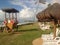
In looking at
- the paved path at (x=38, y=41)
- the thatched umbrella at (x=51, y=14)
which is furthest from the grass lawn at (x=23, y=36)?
the thatched umbrella at (x=51, y=14)

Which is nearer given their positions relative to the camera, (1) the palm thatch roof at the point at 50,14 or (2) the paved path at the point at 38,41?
(1) the palm thatch roof at the point at 50,14

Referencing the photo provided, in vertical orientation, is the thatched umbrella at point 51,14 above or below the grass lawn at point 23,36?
above

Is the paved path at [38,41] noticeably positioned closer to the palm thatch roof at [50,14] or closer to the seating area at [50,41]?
the seating area at [50,41]

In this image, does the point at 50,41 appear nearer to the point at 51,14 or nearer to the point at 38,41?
the point at 38,41

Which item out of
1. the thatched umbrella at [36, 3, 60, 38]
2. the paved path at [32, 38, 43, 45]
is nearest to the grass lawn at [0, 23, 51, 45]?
the paved path at [32, 38, 43, 45]

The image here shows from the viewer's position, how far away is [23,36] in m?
3.35

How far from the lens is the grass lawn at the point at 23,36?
332cm

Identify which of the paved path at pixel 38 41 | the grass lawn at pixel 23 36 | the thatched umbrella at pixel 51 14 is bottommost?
the paved path at pixel 38 41

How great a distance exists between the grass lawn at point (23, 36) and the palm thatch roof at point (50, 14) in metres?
0.19

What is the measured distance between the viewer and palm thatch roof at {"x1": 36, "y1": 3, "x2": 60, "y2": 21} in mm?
3156

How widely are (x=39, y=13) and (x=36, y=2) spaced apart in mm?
189

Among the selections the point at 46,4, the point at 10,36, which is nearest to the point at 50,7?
the point at 46,4

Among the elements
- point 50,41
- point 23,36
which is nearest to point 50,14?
point 50,41

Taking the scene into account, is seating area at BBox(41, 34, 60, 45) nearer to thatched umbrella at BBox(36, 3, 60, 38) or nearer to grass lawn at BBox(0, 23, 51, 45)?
grass lawn at BBox(0, 23, 51, 45)
